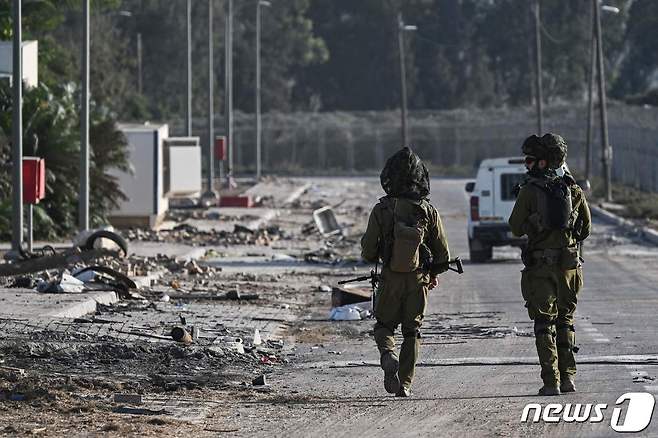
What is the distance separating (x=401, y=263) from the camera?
11.4m

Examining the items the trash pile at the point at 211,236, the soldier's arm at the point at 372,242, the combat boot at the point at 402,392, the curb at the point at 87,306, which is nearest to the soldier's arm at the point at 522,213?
the soldier's arm at the point at 372,242

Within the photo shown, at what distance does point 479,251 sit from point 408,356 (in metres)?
17.7

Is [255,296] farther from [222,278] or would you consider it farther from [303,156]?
[303,156]

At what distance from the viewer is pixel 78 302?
18.2 m

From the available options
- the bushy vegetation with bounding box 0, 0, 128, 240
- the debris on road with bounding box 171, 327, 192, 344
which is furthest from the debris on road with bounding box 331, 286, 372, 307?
the bushy vegetation with bounding box 0, 0, 128, 240

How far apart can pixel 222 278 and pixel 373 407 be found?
46.2ft

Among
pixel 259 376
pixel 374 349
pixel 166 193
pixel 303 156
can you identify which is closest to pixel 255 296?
pixel 374 349

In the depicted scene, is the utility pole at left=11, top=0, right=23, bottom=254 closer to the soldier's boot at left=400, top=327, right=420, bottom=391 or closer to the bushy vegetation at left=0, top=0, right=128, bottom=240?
the bushy vegetation at left=0, top=0, right=128, bottom=240

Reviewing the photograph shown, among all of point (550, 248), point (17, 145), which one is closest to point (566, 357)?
point (550, 248)

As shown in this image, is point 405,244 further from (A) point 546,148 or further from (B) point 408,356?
(A) point 546,148

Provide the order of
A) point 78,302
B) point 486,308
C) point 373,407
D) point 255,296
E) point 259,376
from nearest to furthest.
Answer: point 373,407 → point 259,376 → point 78,302 → point 486,308 → point 255,296

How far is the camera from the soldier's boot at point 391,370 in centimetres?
1138

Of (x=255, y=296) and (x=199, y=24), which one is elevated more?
(x=199, y=24)

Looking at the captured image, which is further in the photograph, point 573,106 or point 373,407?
point 573,106
